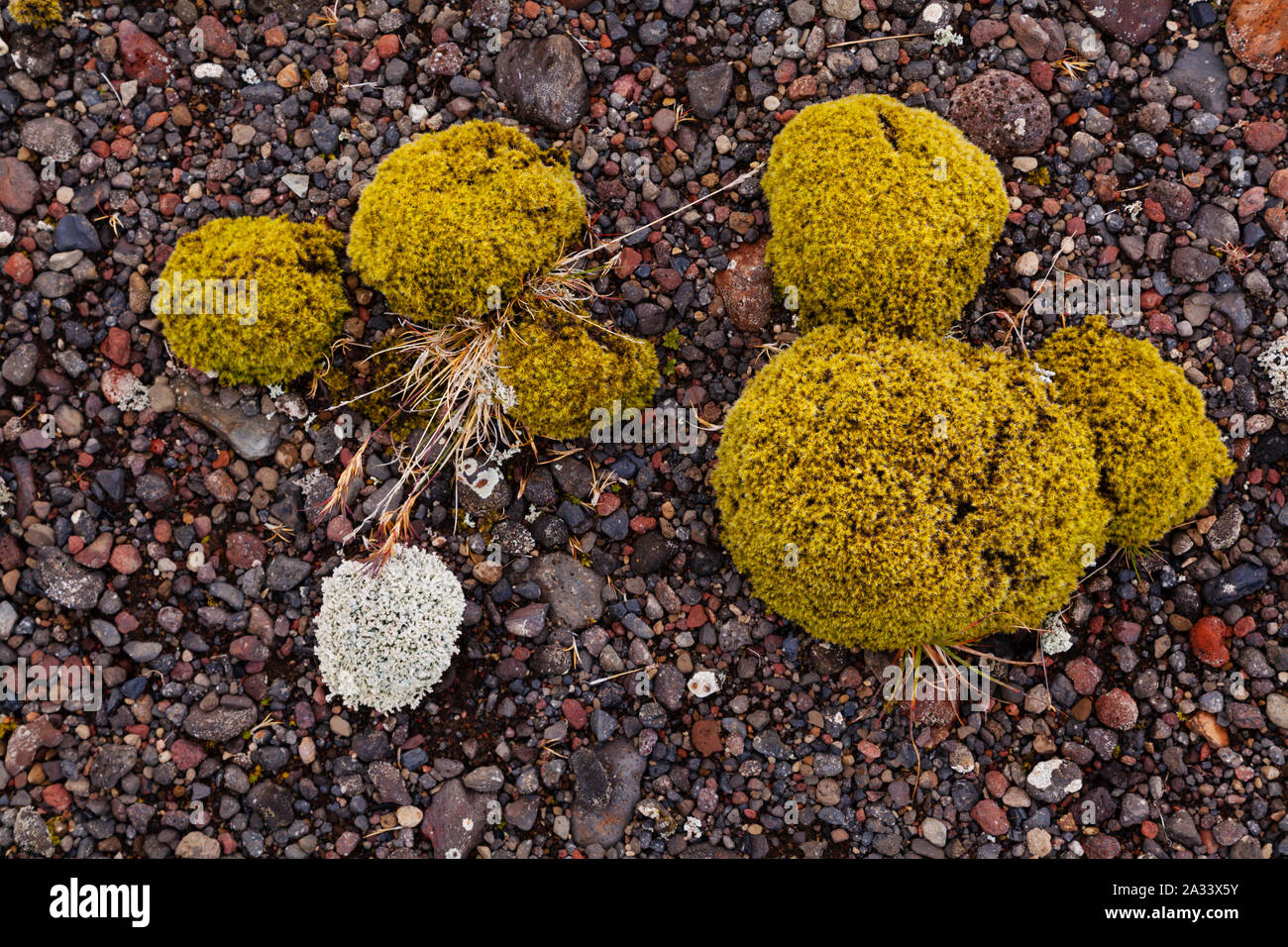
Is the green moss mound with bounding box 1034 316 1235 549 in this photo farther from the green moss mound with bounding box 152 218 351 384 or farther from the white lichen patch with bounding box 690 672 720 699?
the green moss mound with bounding box 152 218 351 384

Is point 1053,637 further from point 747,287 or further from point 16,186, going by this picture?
point 16,186

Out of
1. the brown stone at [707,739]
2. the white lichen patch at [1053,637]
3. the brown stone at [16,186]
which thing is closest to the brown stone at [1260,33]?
the white lichen patch at [1053,637]

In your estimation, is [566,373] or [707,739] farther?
[707,739]

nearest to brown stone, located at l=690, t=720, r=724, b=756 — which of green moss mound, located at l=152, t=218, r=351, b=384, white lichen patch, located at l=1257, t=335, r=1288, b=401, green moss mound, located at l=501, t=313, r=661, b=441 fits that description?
green moss mound, located at l=501, t=313, r=661, b=441

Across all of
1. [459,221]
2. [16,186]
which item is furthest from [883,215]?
[16,186]

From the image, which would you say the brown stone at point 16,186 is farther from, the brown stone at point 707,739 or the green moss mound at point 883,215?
the brown stone at point 707,739

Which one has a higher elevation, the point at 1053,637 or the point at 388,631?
the point at 1053,637
